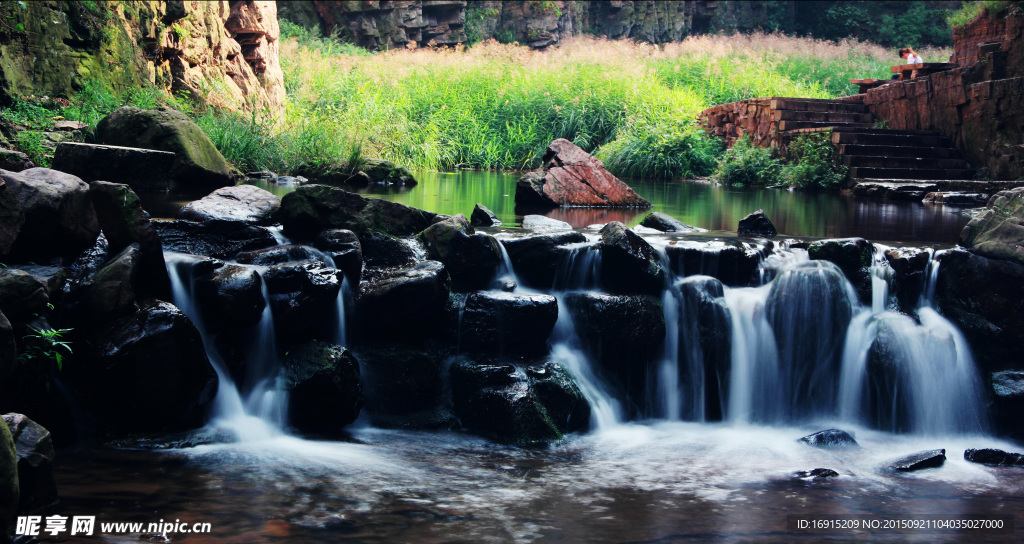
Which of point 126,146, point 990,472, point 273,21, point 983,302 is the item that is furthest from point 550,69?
point 990,472

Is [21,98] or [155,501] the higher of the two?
[21,98]

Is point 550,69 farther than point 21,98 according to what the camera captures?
Yes

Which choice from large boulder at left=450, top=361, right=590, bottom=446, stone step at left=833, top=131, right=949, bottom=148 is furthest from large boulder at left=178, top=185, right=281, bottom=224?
stone step at left=833, top=131, right=949, bottom=148

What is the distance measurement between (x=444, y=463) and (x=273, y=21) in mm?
12869

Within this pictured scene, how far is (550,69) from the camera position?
62.3 feet

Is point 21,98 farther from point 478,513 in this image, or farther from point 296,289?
point 478,513

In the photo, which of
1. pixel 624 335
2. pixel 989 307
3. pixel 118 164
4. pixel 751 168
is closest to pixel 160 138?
pixel 118 164

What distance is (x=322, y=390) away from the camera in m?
4.15

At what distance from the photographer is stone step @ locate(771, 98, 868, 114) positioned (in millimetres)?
13820

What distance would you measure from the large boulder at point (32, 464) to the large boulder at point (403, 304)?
1.98m

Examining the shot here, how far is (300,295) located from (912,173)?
1022 cm

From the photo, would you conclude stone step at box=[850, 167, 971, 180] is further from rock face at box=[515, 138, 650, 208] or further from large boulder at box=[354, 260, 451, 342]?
large boulder at box=[354, 260, 451, 342]

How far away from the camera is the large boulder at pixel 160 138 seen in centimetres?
795

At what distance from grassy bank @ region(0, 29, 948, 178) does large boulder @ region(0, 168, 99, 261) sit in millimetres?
5566
